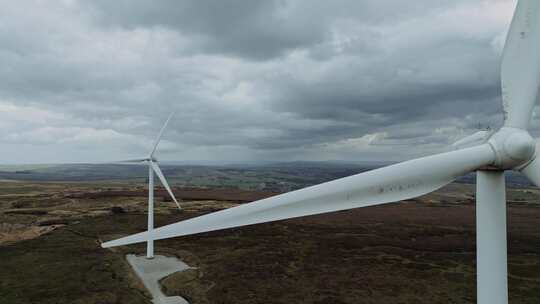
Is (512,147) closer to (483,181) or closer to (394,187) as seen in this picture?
(483,181)

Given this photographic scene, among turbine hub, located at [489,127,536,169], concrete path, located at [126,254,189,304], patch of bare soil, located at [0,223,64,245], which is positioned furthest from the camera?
patch of bare soil, located at [0,223,64,245]

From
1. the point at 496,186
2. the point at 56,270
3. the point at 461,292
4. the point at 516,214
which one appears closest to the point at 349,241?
the point at 461,292

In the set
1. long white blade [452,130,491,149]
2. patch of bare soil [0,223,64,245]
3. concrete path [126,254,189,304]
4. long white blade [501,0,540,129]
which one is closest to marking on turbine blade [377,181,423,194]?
long white blade [452,130,491,149]

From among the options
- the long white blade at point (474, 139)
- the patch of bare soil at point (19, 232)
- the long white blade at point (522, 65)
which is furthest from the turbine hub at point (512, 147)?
the patch of bare soil at point (19, 232)

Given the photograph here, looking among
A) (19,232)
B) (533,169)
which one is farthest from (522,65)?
(19,232)

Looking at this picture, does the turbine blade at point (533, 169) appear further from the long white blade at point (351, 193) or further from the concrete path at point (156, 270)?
the concrete path at point (156, 270)

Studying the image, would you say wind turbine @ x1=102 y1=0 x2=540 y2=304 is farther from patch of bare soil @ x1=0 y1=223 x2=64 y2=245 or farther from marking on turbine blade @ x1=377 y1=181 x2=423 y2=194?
patch of bare soil @ x1=0 y1=223 x2=64 y2=245

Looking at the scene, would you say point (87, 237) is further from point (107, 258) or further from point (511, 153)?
point (511, 153)
